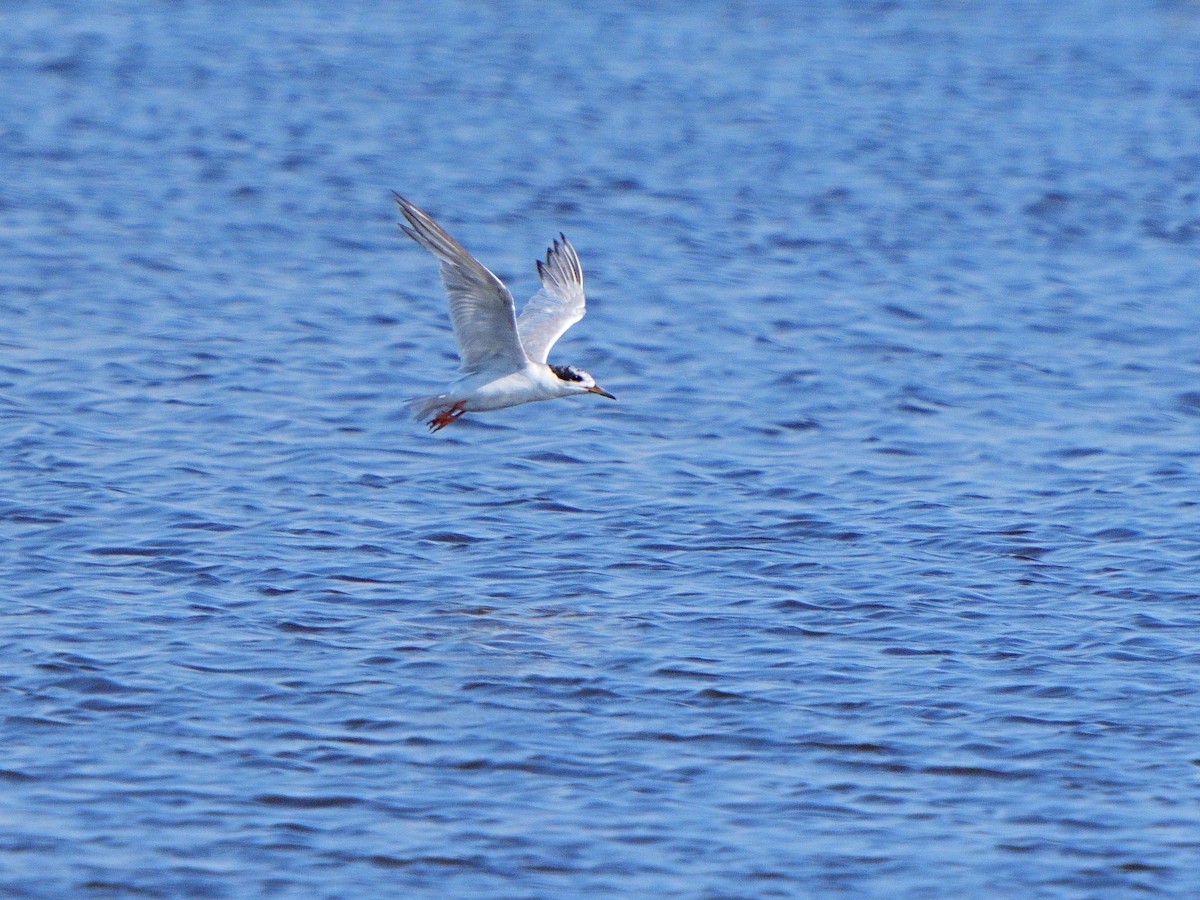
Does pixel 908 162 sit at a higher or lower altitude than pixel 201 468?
higher

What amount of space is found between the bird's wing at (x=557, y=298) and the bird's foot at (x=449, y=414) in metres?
0.98

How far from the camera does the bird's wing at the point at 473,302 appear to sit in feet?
35.0

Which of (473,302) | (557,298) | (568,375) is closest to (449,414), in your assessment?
(568,375)

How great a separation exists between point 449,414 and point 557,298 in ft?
5.21

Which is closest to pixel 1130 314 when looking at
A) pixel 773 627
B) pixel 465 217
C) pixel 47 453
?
pixel 465 217

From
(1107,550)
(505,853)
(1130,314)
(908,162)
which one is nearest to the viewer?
(505,853)

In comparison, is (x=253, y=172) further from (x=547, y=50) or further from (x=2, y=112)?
(x=547, y=50)

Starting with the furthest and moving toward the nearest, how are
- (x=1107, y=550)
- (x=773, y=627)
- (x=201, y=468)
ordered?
(x=201, y=468) < (x=1107, y=550) < (x=773, y=627)

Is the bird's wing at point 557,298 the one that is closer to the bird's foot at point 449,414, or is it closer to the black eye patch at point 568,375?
the black eye patch at point 568,375

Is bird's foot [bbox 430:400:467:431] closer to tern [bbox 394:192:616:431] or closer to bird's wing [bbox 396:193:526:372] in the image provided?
tern [bbox 394:192:616:431]

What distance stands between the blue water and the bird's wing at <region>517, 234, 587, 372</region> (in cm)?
124

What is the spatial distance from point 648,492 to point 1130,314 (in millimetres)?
7522

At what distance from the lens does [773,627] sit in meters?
10.9

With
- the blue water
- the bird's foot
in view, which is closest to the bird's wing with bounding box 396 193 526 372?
the bird's foot
